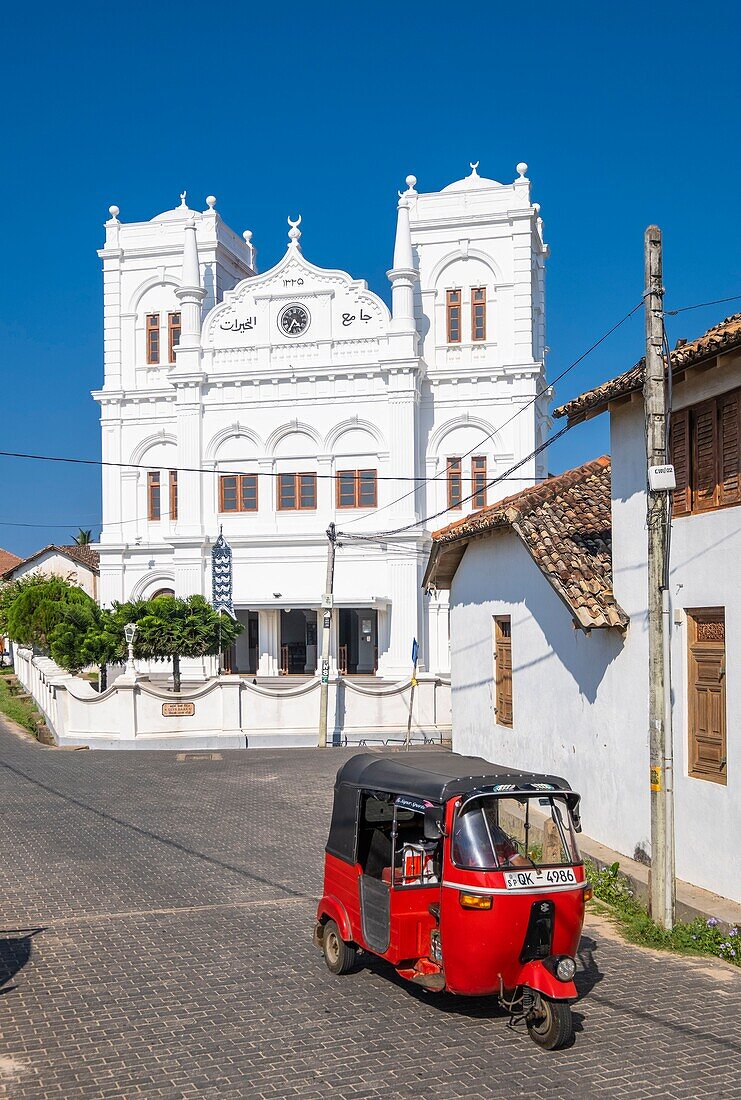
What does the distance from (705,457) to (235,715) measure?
1914 cm

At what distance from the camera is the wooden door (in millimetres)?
9977

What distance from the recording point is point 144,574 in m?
38.8

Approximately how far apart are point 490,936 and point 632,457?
6.11 metres

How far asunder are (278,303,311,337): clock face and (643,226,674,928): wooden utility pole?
92.7ft

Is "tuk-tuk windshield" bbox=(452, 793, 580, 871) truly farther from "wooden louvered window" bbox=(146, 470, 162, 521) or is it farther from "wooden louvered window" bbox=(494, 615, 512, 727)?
"wooden louvered window" bbox=(146, 470, 162, 521)

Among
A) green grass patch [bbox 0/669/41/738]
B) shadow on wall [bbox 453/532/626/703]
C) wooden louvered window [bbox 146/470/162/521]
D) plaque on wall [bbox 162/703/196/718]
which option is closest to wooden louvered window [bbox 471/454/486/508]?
wooden louvered window [bbox 146/470/162/521]

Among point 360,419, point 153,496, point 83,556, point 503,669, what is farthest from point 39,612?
point 503,669

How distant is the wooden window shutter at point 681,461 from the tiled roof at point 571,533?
1.57 m

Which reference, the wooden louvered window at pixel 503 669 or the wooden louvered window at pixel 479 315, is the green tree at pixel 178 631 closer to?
the wooden louvered window at pixel 479 315

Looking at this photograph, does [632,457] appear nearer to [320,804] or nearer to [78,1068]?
[78,1068]

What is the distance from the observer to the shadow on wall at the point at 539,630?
12.5 m

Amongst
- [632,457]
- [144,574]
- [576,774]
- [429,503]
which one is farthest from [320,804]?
[144,574]

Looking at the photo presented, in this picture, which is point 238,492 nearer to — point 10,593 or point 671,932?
point 10,593

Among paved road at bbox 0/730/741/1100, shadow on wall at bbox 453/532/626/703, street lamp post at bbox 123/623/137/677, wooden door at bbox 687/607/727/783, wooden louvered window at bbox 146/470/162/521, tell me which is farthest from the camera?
wooden louvered window at bbox 146/470/162/521
